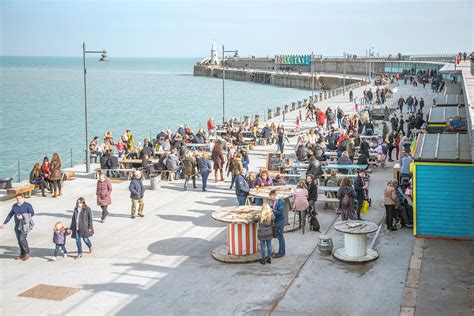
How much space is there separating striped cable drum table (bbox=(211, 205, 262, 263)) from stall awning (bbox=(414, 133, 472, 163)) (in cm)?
412

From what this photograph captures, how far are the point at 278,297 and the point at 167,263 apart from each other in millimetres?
3042

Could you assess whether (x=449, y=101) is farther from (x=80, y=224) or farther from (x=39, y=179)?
(x=80, y=224)

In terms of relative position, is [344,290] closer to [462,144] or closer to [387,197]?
[387,197]

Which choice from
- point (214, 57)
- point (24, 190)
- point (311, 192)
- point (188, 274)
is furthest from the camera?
point (214, 57)

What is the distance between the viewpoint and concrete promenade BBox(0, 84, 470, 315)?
35.0 feet

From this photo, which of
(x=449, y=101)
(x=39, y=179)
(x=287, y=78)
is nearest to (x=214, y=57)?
(x=287, y=78)

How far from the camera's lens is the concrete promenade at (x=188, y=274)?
35.0 ft

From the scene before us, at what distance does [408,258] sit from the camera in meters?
12.9

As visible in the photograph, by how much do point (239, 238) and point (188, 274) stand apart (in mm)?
1430

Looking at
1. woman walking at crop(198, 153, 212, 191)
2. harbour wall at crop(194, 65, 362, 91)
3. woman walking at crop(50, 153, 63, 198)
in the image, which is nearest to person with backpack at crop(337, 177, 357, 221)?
woman walking at crop(198, 153, 212, 191)

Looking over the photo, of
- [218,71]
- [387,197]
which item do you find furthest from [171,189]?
[218,71]

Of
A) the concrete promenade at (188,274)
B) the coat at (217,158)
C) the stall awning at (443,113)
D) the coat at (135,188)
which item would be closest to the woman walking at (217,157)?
the coat at (217,158)

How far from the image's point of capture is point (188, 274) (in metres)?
12.3

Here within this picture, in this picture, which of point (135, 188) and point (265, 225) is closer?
point (265, 225)
